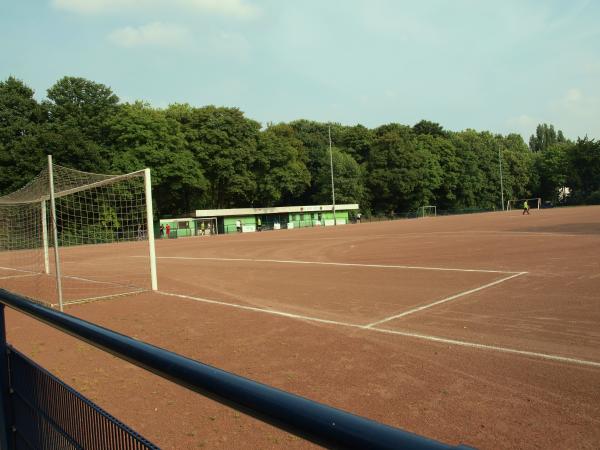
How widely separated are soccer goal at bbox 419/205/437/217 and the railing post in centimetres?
8060

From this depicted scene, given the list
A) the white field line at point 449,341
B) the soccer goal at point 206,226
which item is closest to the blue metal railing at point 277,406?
the white field line at point 449,341

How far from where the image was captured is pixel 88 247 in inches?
1412

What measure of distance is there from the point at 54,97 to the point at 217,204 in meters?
24.2

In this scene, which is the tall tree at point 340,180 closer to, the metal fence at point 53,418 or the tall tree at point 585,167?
the tall tree at point 585,167

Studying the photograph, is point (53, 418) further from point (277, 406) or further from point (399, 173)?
point (399, 173)

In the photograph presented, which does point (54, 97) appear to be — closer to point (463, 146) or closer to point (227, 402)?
point (227, 402)

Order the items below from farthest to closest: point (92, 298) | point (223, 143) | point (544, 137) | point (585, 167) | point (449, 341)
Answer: point (544, 137)
point (585, 167)
point (223, 143)
point (92, 298)
point (449, 341)

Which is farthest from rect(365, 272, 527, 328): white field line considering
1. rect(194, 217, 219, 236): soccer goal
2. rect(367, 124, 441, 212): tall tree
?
rect(367, 124, 441, 212): tall tree

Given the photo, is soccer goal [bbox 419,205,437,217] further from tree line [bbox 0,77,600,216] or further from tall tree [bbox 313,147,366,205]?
tall tree [bbox 313,147,366,205]

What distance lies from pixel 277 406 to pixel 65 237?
2941cm

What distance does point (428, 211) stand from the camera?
82.5 meters

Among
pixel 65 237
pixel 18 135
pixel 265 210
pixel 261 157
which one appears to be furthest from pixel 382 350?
pixel 261 157

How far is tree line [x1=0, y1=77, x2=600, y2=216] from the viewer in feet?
167

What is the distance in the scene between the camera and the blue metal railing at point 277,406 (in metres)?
0.87
